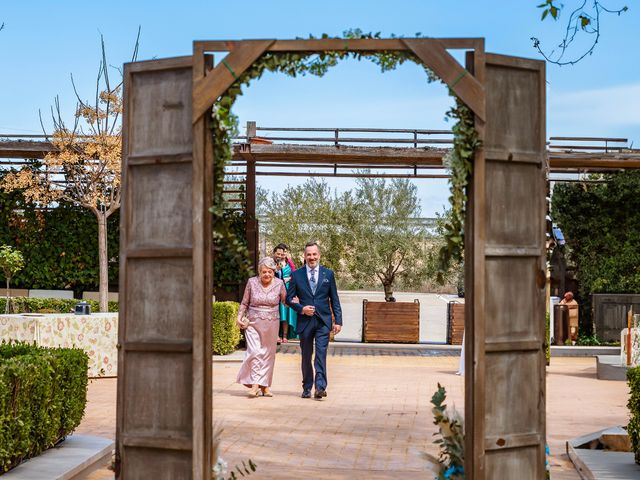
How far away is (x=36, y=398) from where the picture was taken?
23.7ft

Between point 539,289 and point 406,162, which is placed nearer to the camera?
point 539,289

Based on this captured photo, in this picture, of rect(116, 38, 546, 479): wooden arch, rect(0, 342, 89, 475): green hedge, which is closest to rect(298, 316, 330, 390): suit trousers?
rect(0, 342, 89, 475): green hedge

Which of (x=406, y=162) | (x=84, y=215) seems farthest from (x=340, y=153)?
(x=84, y=215)

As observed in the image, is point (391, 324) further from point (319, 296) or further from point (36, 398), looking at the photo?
point (36, 398)

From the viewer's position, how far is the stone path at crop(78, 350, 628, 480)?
8.21m

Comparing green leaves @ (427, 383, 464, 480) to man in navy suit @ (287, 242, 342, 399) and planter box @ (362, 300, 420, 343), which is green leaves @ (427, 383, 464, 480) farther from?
planter box @ (362, 300, 420, 343)

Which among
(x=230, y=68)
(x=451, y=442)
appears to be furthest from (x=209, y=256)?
(x=451, y=442)

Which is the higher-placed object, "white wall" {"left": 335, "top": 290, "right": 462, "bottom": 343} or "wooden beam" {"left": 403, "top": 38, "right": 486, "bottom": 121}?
"wooden beam" {"left": 403, "top": 38, "right": 486, "bottom": 121}

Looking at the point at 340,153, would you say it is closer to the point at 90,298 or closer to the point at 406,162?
the point at 406,162

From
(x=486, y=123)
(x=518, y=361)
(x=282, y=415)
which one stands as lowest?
(x=282, y=415)

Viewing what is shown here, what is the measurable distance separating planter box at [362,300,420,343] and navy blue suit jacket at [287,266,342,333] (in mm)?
9455

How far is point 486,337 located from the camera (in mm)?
5996

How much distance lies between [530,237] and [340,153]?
13652 mm

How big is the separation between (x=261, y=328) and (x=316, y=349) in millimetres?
773
